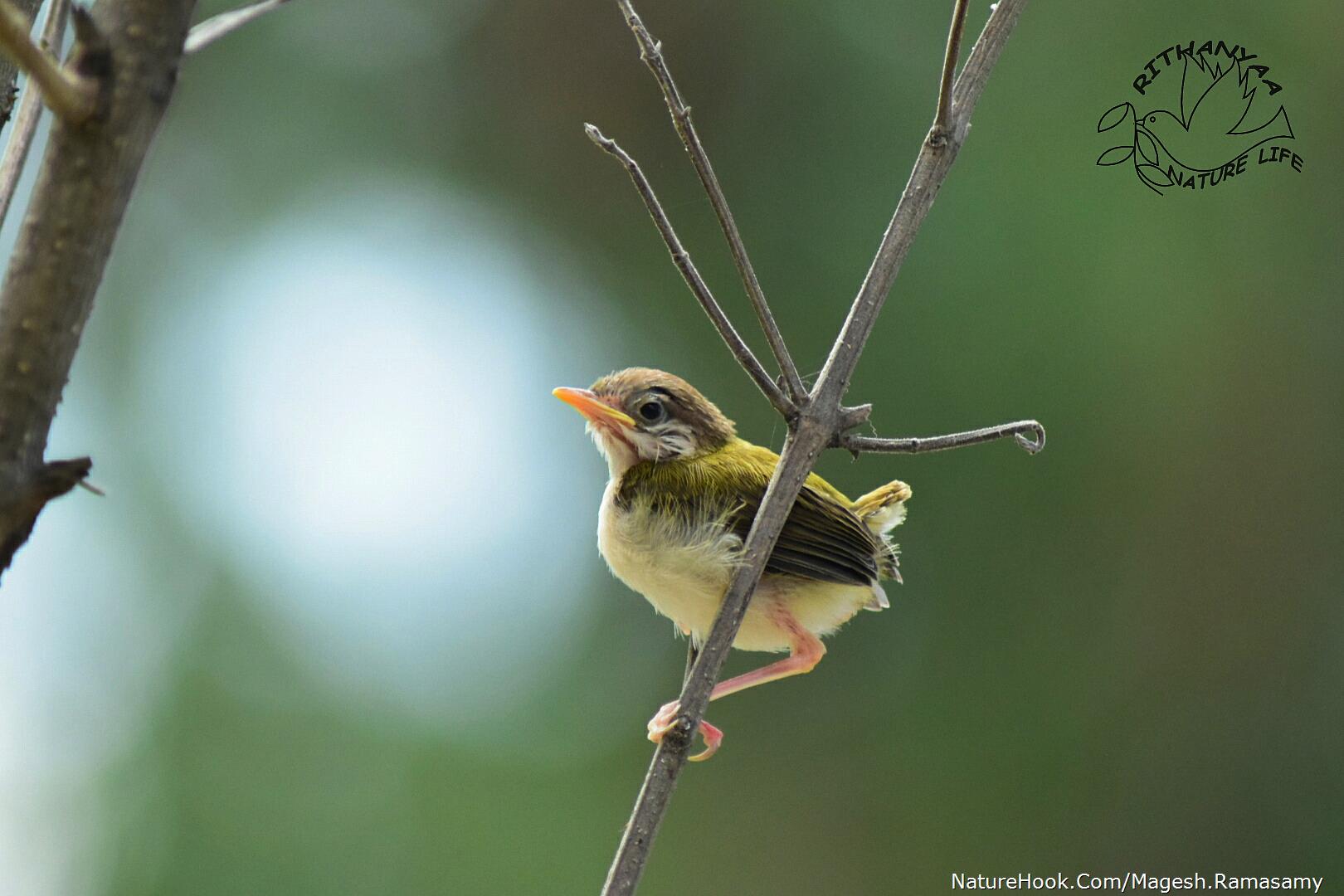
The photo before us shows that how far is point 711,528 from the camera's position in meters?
2.48

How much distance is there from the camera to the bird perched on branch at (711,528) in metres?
2.48

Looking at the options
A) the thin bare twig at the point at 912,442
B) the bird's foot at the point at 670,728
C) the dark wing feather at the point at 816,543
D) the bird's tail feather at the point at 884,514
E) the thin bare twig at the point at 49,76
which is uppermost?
the bird's tail feather at the point at 884,514

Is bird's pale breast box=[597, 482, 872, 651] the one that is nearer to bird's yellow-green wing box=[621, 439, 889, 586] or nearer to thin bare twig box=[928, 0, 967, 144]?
bird's yellow-green wing box=[621, 439, 889, 586]

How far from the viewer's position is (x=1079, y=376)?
5.50 meters

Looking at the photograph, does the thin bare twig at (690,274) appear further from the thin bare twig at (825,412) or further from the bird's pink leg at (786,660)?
the bird's pink leg at (786,660)

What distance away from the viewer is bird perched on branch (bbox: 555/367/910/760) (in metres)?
2.48

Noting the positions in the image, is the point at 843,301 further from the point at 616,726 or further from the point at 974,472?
the point at 616,726

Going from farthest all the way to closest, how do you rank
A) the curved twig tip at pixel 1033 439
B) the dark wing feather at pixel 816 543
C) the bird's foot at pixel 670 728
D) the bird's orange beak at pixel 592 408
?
the bird's orange beak at pixel 592 408 → the dark wing feather at pixel 816 543 → the curved twig tip at pixel 1033 439 → the bird's foot at pixel 670 728

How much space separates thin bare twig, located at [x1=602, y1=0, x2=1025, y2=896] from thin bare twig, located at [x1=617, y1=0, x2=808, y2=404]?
10 cm

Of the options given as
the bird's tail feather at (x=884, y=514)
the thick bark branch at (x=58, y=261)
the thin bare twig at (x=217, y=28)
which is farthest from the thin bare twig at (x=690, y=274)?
the bird's tail feather at (x=884, y=514)

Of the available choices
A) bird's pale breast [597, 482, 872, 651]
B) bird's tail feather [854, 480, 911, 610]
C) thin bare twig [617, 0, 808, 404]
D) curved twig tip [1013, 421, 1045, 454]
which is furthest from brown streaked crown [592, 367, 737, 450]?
thin bare twig [617, 0, 808, 404]

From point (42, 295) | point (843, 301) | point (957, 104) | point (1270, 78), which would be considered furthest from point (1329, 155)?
point (42, 295)

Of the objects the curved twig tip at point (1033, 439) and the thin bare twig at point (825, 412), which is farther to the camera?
the curved twig tip at point (1033, 439)

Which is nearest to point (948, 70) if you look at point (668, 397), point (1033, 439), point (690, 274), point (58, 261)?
point (690, 274)
